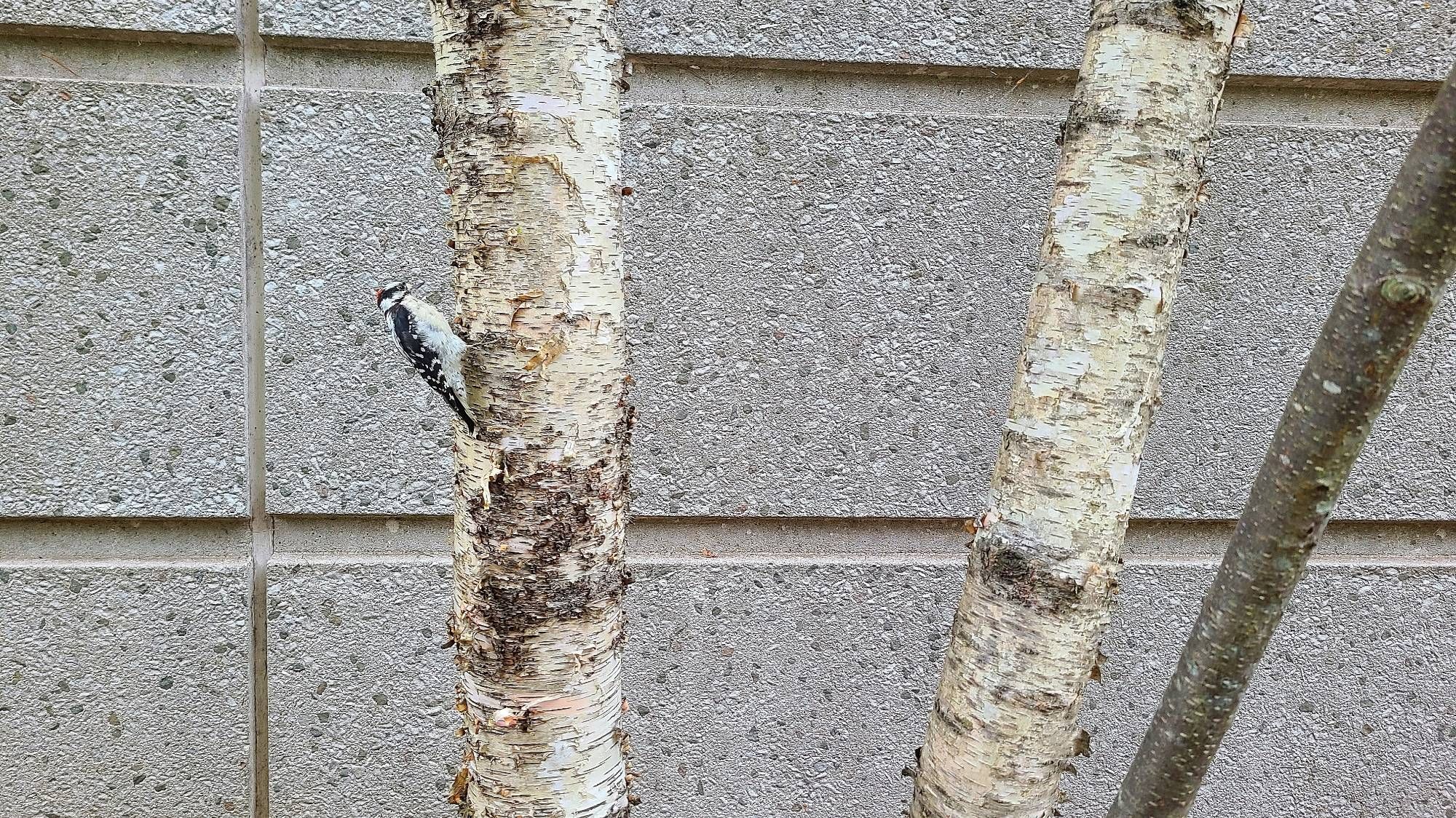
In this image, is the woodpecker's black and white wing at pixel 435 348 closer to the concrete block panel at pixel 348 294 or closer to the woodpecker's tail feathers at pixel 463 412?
the woodpecker's tail feathers at pixel 463 412

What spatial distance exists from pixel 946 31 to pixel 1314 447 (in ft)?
4.82

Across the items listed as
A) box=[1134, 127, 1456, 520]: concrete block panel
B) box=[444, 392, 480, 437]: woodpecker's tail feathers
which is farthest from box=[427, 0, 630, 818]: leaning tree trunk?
box=[1134, 127, 1456, 520]: concrete block panel

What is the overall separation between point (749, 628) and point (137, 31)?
185cm

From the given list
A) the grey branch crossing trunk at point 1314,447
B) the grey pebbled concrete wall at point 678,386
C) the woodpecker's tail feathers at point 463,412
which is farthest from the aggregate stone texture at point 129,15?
the grey branch crossing trunk at point 1314,447

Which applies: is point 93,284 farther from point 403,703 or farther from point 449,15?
point 449,15

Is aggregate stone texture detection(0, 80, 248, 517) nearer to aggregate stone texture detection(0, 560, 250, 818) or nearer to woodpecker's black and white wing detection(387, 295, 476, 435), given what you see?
aggregate stone texture detection(0, 560, 250, 818)

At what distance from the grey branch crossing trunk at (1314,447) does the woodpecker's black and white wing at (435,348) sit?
777mm

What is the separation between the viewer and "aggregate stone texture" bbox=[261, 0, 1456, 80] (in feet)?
5.76

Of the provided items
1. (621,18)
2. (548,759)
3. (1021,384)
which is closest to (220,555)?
(548,759)

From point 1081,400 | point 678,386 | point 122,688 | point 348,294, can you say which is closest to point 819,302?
point 678,386

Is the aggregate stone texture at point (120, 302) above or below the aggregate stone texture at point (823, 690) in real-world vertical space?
above

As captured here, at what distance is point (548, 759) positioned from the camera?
3.28 ft

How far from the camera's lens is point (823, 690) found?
2068 mm

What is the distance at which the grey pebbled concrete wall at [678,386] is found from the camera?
1.77m
